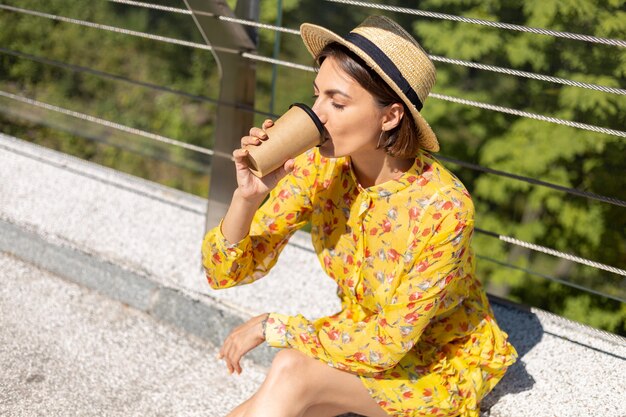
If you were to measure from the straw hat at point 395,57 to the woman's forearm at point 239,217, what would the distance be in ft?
1.58

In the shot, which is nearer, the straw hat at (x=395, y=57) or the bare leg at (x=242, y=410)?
the straw hat at (x=395, y=57)

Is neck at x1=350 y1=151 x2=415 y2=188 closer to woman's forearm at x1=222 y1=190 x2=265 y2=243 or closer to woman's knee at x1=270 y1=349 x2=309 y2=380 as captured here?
woman's forearm at x1=222 y1=190 x2=265 y2=243

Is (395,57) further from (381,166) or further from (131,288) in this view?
(131,288)

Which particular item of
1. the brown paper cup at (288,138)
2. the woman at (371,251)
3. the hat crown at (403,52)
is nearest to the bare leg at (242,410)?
the woman at (371,251)

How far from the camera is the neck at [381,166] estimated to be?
6.85 feet

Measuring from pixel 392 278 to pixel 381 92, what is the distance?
50 cm

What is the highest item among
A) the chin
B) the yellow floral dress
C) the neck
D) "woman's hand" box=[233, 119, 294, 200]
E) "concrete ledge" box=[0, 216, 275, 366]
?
the chin

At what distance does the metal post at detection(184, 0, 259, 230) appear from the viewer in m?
2.88

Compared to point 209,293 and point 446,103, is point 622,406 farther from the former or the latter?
point 446,103

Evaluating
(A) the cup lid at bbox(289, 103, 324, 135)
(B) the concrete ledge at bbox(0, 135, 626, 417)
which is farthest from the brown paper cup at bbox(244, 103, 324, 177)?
(B) the concrete ledge at bbox(0, 135, 626, 417)

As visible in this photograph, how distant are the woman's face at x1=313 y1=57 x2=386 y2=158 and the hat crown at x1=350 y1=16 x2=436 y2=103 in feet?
0.34

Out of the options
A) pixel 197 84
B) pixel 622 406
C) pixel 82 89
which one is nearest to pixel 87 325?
pixel 622 406

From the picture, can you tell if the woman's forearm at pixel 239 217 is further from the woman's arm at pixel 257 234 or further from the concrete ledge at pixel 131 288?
the concrete ledge at pixel 131 288

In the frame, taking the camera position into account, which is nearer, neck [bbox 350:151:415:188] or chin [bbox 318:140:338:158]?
chin [bbox 318:140:338:158]
